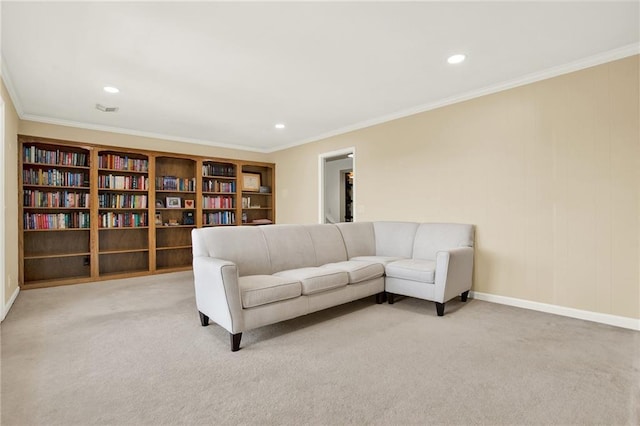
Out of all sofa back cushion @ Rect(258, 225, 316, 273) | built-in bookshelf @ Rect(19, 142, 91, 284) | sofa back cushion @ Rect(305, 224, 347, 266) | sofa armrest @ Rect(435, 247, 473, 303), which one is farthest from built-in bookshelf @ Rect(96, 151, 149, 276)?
sofa armrest @ Rect(435, 247, 473, 303)

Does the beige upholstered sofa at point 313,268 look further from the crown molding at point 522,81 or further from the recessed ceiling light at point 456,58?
the recessed ceiling light at point 456,58

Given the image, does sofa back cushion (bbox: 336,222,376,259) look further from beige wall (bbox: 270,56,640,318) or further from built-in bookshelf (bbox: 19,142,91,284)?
built-in bookshelf (bbox: 19,142,91,284)

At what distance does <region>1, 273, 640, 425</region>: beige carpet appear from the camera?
1653mm

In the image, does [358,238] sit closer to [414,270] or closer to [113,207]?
[414,270]

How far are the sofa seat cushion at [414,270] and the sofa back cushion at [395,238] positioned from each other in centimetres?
47

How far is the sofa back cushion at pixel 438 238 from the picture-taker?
3.67 meters

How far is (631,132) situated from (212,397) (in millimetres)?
3854

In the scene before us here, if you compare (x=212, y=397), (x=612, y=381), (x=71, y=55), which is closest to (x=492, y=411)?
(x=612, y=381)

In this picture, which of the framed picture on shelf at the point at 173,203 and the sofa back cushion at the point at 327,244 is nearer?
the sofa back cushion at the point at 327,244

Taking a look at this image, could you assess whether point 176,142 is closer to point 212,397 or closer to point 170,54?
point 170,54

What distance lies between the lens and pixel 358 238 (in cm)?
430

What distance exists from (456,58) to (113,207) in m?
5.26

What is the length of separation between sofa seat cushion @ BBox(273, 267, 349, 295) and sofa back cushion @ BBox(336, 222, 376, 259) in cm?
103

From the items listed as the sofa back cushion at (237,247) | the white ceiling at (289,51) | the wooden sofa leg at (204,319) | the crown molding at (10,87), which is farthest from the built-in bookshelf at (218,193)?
the wooden sofa leg at (204,319)
